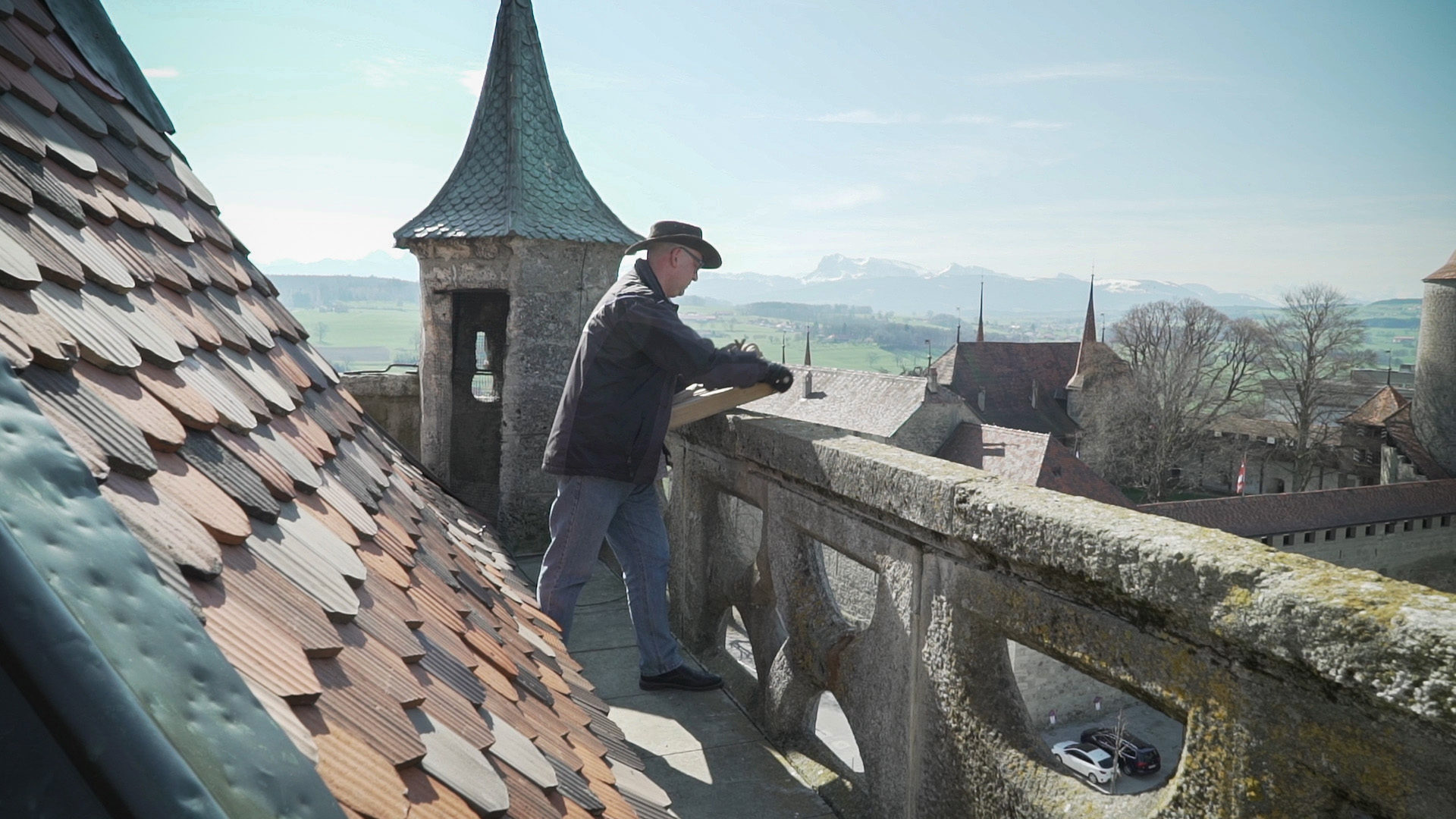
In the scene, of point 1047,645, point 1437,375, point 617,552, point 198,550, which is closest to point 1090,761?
point 617,552

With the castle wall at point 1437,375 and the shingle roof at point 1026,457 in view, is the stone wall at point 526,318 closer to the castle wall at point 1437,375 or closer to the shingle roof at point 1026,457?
the shingle roof at point 1026,457

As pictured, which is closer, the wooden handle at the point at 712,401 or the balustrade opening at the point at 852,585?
the wooden handle at the point at 712,401

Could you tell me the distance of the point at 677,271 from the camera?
11.1 ft

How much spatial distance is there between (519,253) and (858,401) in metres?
28.5

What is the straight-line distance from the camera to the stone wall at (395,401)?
19.4ft

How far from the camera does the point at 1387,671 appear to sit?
124cm

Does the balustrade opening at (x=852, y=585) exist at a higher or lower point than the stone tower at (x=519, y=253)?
lower

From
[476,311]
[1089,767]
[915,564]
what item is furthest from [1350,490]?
[915,564]

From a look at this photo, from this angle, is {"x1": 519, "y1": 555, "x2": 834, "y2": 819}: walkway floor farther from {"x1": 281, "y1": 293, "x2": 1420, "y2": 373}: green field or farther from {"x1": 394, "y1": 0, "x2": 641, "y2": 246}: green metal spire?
{"x1": 281, "y1": 293, "x2": 1420, "y2": 373}: green field

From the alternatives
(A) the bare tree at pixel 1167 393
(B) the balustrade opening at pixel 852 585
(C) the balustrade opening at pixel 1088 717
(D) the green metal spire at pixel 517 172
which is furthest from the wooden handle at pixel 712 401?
(A) the bare tree at pixel 1167 393

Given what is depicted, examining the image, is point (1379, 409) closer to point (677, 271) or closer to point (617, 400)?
point (677, 271)

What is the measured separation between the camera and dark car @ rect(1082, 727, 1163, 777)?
73.3ft

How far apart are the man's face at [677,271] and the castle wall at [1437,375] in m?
45.7

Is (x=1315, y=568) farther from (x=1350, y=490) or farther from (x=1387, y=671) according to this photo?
(x=1350, y=490)
